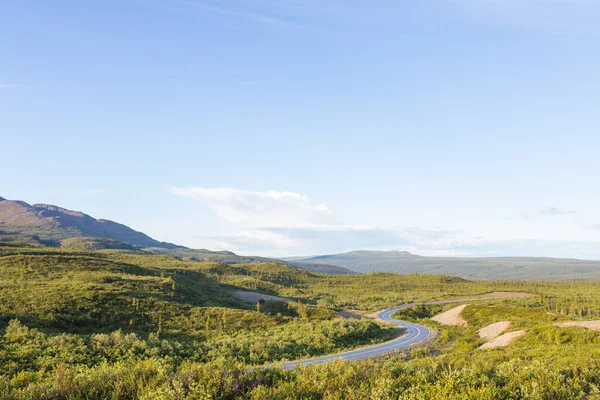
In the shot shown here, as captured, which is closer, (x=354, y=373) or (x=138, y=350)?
(x=354, y=373)

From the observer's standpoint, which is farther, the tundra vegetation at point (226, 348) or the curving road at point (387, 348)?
the curving road at point (387, 348)

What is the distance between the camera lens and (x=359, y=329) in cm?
4859

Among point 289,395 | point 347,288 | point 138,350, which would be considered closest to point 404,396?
point 289,395

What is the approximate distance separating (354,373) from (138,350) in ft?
75.4

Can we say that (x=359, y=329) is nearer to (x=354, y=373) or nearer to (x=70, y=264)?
(x=354, y=373)

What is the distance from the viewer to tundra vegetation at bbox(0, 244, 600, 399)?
10859 millimetres

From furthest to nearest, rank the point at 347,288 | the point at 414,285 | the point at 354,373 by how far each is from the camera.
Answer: the point at 414,285
the point at 347,288
the point at 354,373

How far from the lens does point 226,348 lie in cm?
3275

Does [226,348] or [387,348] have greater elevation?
[226,348]

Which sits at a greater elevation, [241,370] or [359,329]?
[241,370]

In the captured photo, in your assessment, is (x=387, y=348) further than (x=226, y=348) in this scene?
Yes

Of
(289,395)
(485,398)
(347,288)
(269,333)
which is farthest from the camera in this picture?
(347,288)

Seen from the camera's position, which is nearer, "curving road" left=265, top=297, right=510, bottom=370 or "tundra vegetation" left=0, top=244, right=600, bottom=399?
"tundra vegetation" left=0, top=244, right=600, bottom=399

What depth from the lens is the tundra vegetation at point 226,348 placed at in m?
10.9
